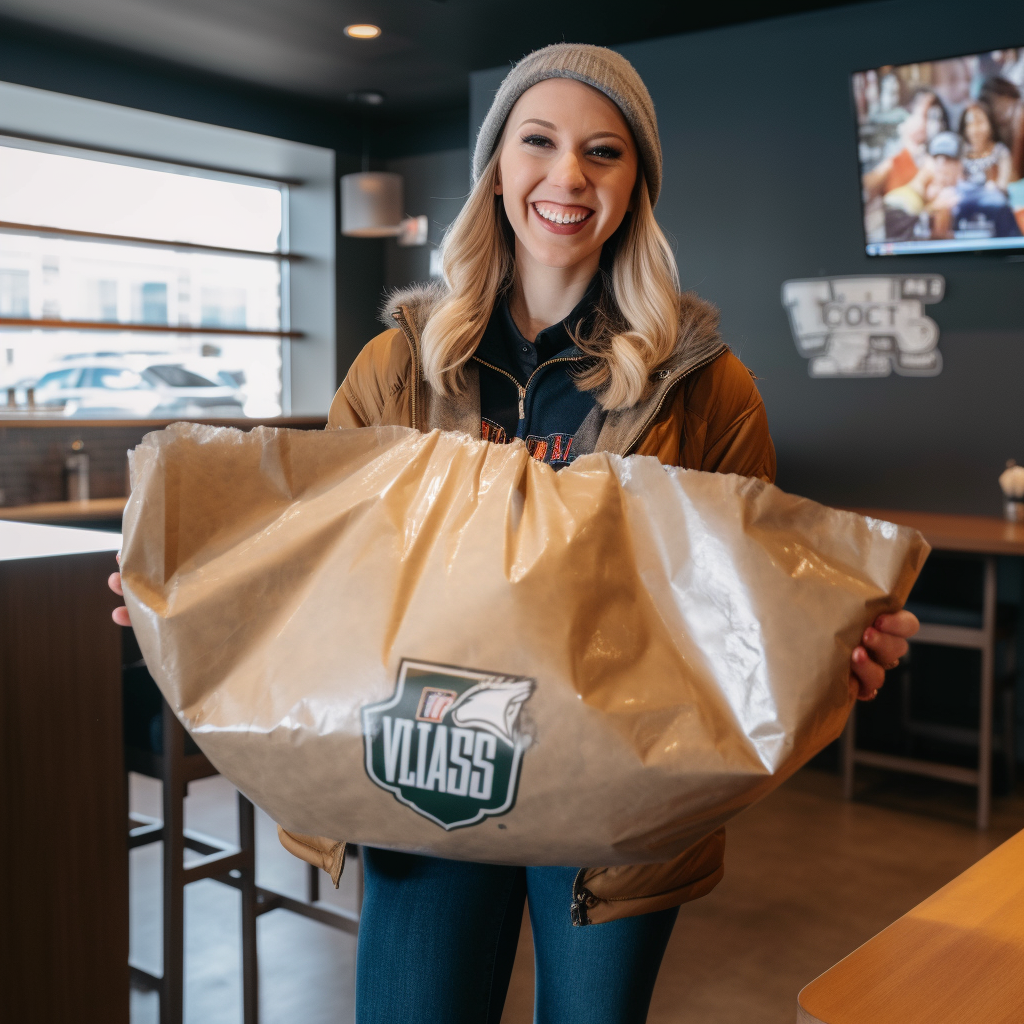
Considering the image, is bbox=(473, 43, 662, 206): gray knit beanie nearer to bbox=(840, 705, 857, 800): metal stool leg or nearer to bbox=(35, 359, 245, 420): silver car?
bbox=(840, 705, 857, 800): metal stool leg

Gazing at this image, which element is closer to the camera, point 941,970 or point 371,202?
point 941,970

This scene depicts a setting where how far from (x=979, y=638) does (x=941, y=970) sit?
279 centimetres

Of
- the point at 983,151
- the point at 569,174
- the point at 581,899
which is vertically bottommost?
the point at 581,899

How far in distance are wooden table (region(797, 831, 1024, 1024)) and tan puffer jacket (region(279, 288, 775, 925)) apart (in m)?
0.31

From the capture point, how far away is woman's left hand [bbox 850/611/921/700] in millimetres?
758

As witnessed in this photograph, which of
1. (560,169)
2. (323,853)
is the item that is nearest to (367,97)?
(560,169)

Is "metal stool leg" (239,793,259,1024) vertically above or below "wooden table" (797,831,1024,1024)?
below

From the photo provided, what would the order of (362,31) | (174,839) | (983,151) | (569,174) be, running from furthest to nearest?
(362,31) < (983,151) < (174,839) < (569,174)

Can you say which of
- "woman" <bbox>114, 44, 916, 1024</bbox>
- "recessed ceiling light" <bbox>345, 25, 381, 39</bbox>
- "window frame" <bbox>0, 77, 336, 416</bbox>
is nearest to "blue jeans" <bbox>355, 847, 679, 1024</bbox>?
"woman" <bbox>114, 44, 916, 1024</bbox>

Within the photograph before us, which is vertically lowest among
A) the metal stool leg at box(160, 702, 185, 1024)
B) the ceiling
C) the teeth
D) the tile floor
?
the tile floor

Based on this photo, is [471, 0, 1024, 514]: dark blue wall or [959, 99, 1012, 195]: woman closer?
[959, 99, 1012, 195]: woman

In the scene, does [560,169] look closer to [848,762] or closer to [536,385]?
[536,385]

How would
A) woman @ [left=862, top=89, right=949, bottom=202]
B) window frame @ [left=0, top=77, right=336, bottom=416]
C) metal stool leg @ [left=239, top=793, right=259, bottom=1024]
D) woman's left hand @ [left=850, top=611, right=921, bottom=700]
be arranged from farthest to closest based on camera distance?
window frame @ [left=0, top=77, right=336, bottom=416] → woman @ [left=862, top=89, right=949, bottom=202] → metal stool leg @ [left=239, top=793, right=259, bottom=1024] → woman's left hand @ [left=850, top=611, right=921, bottom=700]

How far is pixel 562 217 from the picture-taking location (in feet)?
3.60
